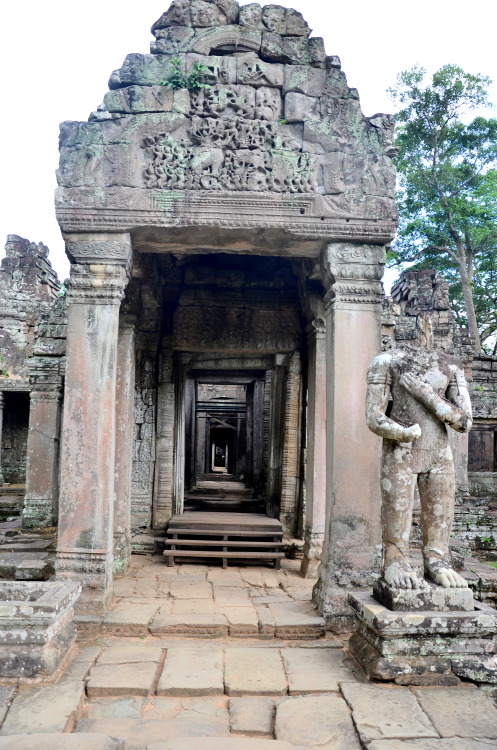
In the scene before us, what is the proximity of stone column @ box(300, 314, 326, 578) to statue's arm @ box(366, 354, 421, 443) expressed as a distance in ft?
9.02

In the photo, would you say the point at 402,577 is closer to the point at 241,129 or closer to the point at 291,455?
the point at 241,129

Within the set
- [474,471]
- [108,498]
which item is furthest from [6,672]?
[474,471]

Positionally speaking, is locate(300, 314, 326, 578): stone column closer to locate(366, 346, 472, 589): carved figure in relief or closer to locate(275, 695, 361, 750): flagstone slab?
locate(366, 346, 472, 589): carved figure in relief

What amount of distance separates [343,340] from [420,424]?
1352 millimetres

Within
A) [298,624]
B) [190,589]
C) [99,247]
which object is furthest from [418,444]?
[99,247]

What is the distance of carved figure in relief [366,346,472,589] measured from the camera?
423 centimetres

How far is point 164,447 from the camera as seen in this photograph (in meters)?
8.46

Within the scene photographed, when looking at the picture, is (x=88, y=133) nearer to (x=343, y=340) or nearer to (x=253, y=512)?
(x=343, y=340)

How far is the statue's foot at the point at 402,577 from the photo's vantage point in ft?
13.3

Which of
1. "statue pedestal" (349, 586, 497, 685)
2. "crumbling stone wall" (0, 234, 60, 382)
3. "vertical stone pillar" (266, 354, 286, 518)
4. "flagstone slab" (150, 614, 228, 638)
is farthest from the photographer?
"crumbling stone wall" (0, 234, 60, 382)

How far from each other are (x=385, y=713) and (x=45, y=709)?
1.99m

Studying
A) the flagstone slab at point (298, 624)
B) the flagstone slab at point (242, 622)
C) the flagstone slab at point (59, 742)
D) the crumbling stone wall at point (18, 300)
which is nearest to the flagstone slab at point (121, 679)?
the flagstone slab at point (59, 742)

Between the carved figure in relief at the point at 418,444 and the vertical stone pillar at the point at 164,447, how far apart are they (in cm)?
452

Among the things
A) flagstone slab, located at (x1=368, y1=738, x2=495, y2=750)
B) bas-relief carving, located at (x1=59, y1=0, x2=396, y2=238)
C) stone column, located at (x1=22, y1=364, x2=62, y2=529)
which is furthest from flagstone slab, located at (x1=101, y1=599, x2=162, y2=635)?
stone column, located at (x1=22, y1=364, x2=62, y2=529)
